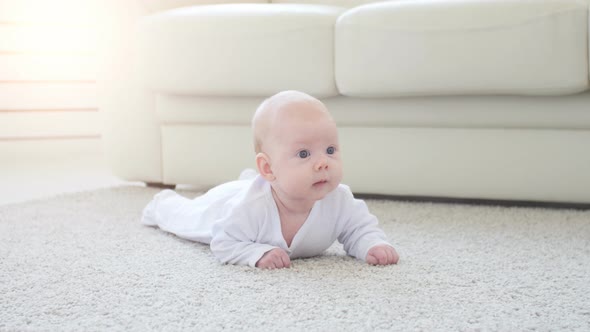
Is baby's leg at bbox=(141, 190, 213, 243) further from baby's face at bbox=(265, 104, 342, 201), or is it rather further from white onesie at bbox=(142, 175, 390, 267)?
baby's face at bbox=(265, 104, 342, 201)

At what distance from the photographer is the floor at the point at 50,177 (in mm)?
2204

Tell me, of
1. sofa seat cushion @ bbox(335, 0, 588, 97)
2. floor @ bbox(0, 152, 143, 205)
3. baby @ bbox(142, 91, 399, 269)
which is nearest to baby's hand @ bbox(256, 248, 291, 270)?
baby @ bbox(142, 91, 399, 269)

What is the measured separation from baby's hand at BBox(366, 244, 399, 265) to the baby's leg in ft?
1.04

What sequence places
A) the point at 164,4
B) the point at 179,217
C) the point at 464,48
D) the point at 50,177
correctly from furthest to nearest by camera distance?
the point at 50,177, the point at 164,4, the point at 464,48, the point at 179,217

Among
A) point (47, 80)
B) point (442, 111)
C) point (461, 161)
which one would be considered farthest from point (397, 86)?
point (47, 80)

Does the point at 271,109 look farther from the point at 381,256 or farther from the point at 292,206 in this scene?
the point at 381,256

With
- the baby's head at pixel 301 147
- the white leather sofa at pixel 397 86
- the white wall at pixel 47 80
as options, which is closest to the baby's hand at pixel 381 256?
the baby's head at pixel 301 147

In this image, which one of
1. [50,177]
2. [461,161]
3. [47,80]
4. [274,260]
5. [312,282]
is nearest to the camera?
[312,282]

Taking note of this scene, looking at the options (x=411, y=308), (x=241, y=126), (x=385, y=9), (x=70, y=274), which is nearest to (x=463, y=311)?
(x=411, y=308)

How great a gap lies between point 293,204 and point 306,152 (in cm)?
11

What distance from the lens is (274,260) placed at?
1.21m

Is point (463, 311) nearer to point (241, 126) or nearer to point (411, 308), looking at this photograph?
point (411, 308)

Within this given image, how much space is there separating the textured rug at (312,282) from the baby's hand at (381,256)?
0.02 meters

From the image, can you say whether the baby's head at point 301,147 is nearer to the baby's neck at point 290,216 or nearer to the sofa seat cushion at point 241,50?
the baby's neck at point 290,216
